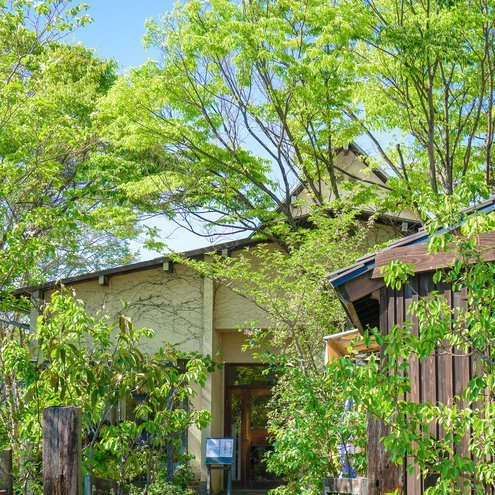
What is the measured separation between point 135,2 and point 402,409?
822cm

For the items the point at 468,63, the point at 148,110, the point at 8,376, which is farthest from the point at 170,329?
the point at 468,63

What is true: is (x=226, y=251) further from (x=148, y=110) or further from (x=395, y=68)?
(x=395, y=68)

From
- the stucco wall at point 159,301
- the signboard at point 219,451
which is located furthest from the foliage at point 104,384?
the stucco wall at point 159,301

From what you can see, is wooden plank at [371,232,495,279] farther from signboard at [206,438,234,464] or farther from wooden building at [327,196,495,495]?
signboard at [206,438,234,464]

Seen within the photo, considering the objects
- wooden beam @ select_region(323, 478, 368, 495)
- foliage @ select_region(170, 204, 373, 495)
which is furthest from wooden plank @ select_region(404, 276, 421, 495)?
foliage @ select_region(170, 204, 373, 495)

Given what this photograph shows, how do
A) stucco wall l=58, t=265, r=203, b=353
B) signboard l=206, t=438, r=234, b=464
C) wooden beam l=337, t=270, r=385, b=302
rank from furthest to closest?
stucco wall l=58, t=265, r=203, b=353
signboard l=206, t=438, r=234, b=464
wooden beam l=337, t=270, r=385, b=302

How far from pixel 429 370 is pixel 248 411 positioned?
1116 centimetres

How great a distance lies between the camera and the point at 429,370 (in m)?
5.75

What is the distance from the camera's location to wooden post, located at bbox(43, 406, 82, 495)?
4.34 metres

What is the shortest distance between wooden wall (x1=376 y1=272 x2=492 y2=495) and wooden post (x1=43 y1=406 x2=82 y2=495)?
277 centimetres

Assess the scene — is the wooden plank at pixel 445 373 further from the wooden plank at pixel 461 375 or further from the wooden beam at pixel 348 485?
the wooden beam at pixel 348 485

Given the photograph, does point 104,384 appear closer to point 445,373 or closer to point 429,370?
point 429,370

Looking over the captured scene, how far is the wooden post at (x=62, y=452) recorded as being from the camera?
4340 mm

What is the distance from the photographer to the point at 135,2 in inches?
391
